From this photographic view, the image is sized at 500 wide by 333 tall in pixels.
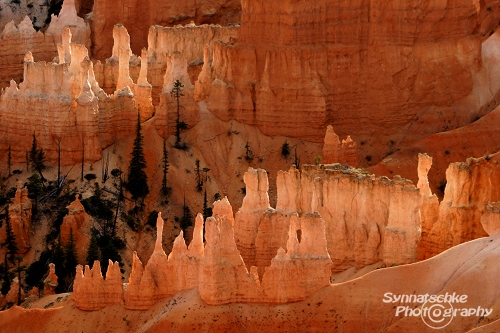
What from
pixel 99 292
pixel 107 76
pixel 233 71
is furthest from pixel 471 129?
pixel 99 292

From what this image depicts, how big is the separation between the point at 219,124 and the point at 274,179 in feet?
16.1

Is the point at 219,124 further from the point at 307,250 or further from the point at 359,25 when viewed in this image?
the point at 307,250

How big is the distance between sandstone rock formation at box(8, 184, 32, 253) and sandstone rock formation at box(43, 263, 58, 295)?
3.74 metres

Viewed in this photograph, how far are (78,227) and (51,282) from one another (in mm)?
5603

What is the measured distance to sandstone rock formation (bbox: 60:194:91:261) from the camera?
312ft

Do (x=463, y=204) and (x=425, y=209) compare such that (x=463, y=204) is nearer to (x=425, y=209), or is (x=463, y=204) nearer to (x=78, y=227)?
(x=425, y=209)

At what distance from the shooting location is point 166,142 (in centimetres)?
10262

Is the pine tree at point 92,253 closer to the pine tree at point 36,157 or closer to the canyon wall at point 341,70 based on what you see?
the pine tree at point 36,157

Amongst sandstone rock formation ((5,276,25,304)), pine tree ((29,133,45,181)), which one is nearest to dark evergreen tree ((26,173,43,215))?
pine tree ((29,133,45,181))

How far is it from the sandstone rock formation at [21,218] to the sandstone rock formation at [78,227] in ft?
5.51

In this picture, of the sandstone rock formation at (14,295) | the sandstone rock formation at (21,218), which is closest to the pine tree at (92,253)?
the sandstone rock formation at (21,218)

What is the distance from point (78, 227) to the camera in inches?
3780

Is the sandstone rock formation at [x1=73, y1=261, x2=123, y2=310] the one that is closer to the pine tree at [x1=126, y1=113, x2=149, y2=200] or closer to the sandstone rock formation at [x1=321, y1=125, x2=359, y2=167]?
the pine tree at [x1=126, y1=113, x2=149, y2=200]

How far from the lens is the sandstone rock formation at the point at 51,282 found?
90.2m
